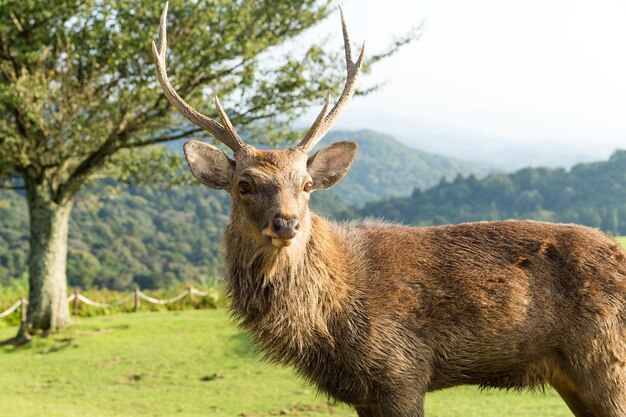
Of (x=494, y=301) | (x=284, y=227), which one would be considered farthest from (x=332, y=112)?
(x=494, y=301)

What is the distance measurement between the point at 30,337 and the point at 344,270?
33.0 ft

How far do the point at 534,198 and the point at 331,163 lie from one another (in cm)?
8061

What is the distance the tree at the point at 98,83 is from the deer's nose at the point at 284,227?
8.38 meters

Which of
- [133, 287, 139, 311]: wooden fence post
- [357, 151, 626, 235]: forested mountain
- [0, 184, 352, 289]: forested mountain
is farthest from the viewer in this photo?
[357, 151, 626, 235]: forested mountain

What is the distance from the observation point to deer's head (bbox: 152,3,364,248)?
4473 millimetres

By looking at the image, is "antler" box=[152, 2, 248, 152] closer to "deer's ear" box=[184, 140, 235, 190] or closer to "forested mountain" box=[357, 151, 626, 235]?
"deer's ear" box=[184, 140, 235, 190]

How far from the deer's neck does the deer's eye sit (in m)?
0.33

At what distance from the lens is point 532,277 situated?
498 cm

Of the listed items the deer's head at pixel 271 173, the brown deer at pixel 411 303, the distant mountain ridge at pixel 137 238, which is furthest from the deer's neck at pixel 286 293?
the distant mountain ridge at pixel 137 238

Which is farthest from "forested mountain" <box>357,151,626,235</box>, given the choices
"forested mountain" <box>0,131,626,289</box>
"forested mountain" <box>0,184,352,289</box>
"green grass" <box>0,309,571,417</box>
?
"green grass" <box>0,309,571,417</box>

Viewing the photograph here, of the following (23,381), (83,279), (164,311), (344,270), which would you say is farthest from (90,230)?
(344,270)

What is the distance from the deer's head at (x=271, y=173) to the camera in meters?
4.47

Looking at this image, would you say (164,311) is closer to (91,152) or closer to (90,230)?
(91,152)

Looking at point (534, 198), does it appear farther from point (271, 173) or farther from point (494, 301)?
point (271, 173)
